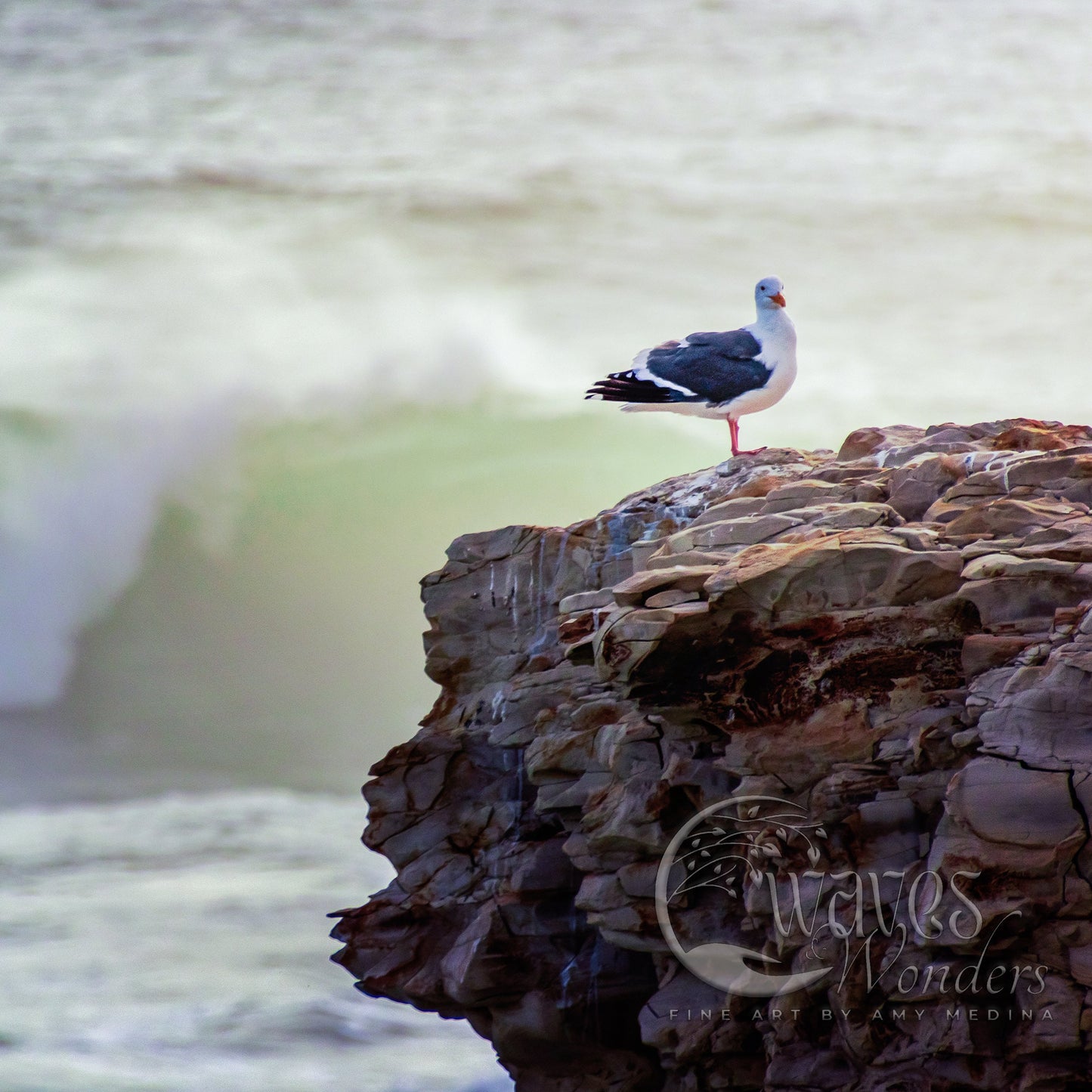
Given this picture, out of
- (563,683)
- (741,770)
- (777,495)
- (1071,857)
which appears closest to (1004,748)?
(1071,857)

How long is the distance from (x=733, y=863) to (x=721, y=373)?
25.2 feet

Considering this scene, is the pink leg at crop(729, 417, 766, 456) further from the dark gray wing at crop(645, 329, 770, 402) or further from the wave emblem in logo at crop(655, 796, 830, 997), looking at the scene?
the wave emblem in logo at crop(655, 796, 830, 997)

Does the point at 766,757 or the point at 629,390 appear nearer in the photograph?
the point at 766,757

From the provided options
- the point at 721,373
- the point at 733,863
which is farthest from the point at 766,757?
the point at 721,373

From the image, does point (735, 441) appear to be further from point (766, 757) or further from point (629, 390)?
point (766, 757)

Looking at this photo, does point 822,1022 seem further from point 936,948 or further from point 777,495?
point 777,495

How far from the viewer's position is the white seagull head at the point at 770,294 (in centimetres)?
2214

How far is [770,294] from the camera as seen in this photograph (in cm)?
2219

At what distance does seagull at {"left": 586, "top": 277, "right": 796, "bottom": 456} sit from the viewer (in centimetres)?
2162

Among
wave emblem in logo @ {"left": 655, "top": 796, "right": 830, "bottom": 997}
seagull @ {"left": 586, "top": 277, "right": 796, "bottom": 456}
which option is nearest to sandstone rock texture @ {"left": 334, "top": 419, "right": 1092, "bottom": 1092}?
wave emblem in logo @ {"left": 655, "top": 796, "right": 830, "bottom": 997}

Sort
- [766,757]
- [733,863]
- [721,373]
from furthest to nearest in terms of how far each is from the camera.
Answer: [721,373] < [733,863] < [766,757]

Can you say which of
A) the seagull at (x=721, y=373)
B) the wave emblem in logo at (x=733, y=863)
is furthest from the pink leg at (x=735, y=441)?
the wave emblem in logo at (x=733, y=863)

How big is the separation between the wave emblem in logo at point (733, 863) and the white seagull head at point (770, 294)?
8.41 meters

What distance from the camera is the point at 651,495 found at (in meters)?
22.6
